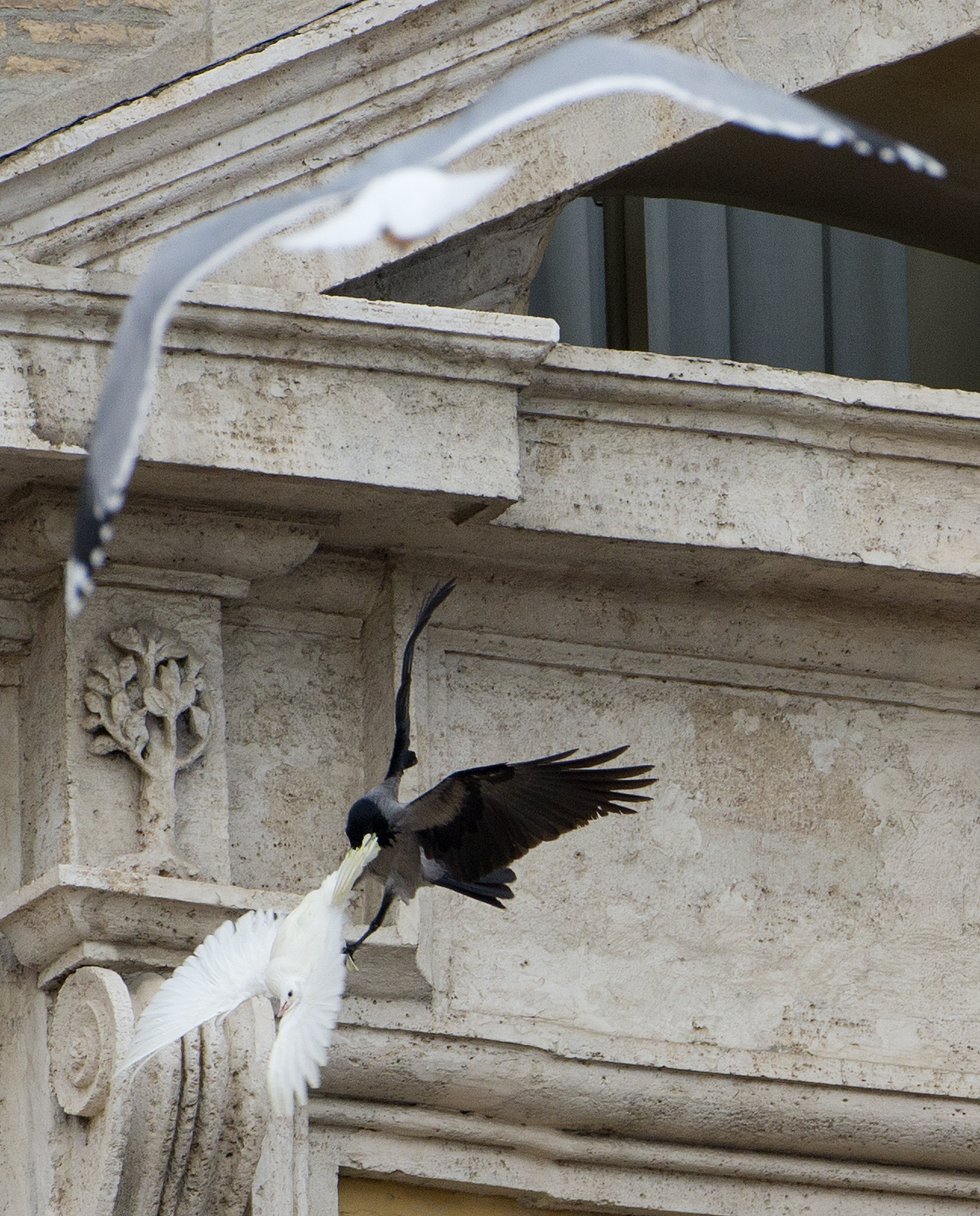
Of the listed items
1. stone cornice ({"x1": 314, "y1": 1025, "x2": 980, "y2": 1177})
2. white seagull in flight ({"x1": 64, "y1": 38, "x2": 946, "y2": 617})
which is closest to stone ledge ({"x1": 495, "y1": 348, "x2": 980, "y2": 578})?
stone cornice ({"x1": 314, "y1": 1025, "x2": 980, "y2": 1177})

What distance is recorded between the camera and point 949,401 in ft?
14.4

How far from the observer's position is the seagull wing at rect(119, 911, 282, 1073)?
3.63 meters

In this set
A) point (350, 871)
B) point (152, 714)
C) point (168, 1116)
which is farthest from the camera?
point (152, 714)

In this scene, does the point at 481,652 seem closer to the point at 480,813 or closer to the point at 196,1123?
the point at 480,813

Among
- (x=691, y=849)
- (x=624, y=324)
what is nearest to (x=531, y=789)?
(x=691, y=849)

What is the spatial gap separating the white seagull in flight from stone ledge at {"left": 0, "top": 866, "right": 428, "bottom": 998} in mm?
1238

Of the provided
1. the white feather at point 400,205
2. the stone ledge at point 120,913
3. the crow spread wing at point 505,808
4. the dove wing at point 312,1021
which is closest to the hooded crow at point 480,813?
the crow spread wing at point 505,808

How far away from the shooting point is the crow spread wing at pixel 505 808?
12.0ft

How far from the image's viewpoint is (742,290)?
17.1 ft

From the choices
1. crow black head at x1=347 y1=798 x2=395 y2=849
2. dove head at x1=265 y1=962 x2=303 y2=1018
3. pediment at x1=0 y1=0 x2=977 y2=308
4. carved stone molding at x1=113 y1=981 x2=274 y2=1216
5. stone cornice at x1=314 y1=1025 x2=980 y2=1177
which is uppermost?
pediment at x1=0 y1=0 x2=977 y2=308

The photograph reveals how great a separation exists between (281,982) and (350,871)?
6.1 inches

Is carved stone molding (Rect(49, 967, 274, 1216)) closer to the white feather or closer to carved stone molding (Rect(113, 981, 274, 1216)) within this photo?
carved stone molding (Rect(113, 981, 274, 1216))

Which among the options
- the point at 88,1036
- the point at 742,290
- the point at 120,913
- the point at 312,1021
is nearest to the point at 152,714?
the point at 120,913

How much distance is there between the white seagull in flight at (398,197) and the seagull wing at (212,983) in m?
1.03
